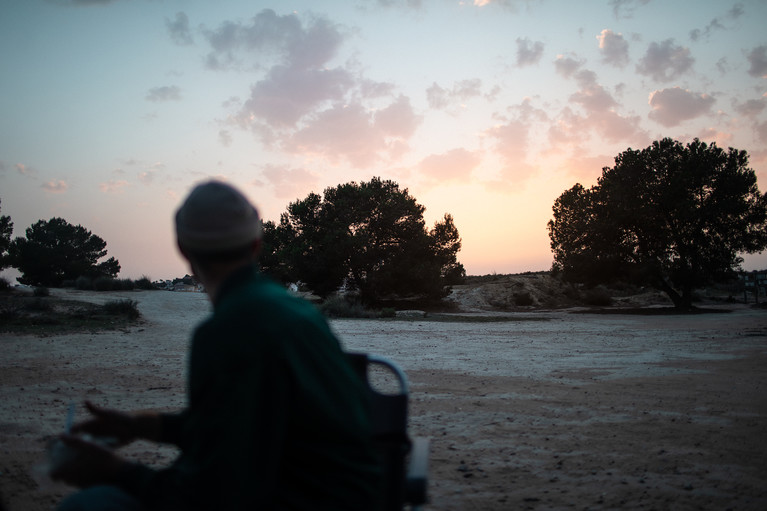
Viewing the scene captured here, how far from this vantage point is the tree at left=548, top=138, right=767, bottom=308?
99.0 feet

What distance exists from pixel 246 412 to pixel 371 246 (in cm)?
3491

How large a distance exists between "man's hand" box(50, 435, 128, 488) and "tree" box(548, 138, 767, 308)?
107ft

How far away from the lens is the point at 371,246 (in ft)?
118

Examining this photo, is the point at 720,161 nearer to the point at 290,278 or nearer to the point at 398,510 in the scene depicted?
the point at 290,278

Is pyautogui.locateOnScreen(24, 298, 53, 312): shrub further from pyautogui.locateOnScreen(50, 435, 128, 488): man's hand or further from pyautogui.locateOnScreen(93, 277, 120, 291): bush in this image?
pyautogui.locateOnScreen(50, 435, 128, 488): man's hand

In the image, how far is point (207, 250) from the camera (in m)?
1.46

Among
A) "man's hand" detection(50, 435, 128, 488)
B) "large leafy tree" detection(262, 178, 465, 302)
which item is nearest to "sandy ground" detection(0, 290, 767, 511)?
"man's hand" detection(50, 435, 128, 488)

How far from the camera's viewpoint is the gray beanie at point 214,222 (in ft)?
4.75

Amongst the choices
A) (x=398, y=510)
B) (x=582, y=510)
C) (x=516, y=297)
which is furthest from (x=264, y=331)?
(x=516, y=297)

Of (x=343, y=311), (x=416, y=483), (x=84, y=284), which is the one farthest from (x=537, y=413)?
(x=84, y=284)

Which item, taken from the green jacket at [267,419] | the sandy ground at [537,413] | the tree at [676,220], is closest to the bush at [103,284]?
the sandy ground at [537,413]

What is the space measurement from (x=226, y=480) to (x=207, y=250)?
64 centimetres

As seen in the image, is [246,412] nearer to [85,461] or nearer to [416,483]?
[85,461]

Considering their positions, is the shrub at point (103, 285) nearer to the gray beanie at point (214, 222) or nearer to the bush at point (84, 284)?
the bush at point (84, 284)
